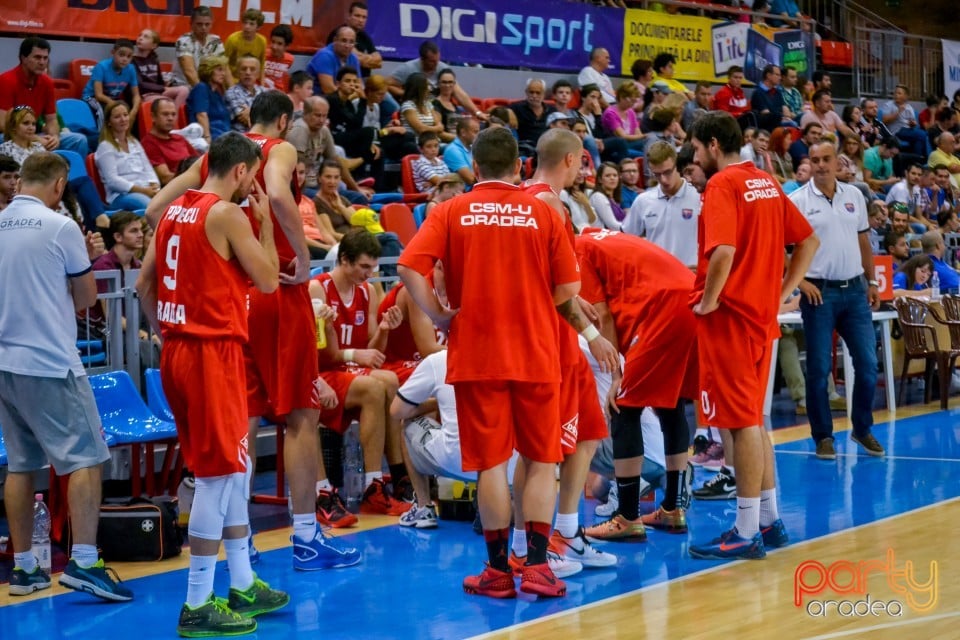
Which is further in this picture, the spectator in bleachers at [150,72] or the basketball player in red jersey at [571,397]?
the spectator in bleachers at [150,72]

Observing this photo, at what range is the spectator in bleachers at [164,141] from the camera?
1050cm

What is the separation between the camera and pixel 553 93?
14906 mm

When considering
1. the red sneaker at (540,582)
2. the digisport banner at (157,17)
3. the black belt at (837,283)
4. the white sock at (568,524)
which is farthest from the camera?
the digisport banner at (157,17)

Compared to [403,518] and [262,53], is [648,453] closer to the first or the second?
[403,518]

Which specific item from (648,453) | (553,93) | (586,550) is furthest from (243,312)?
(553,93)

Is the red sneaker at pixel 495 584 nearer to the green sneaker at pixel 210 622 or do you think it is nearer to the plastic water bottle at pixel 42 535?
the green sneaker at pixel 210 622

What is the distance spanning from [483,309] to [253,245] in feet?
3.07

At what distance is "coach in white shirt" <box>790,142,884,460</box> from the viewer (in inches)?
327

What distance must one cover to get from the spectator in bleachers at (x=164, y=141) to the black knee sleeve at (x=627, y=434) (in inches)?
220

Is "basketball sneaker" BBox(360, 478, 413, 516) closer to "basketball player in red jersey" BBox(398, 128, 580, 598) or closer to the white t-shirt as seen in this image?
"basketball player in red jersey" BBox(398, 128, 580, 598)

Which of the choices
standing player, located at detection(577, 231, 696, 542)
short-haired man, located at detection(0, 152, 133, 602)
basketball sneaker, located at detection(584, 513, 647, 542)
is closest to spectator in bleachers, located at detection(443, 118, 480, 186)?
standing player, located at detection(577, 231, 696, 542)

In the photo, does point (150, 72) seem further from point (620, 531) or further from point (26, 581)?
point (620, 531)

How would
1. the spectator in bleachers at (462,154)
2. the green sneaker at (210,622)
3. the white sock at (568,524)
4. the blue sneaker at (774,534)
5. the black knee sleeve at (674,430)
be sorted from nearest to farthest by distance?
1. the green sneaker at (210,622)
2. the white sock at (568,524)
3. the blue sneaker at (774,534)
4. the black knee sleeve at (674,430)
5. the spectator in bleachers at (462,154)

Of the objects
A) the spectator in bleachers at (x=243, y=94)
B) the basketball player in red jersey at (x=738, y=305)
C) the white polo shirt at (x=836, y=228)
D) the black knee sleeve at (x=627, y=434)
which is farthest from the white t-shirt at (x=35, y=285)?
the spectator in bleachers at (x=243, y=94)
